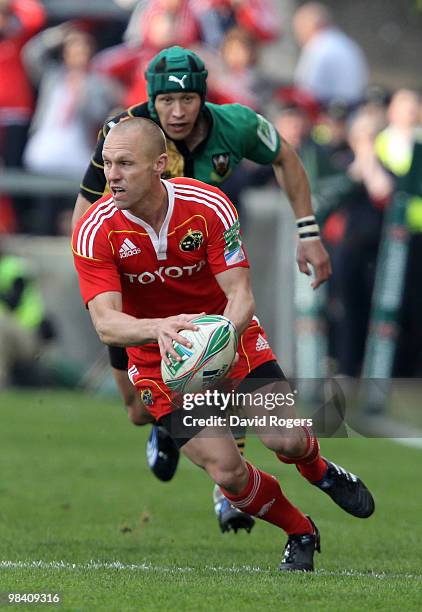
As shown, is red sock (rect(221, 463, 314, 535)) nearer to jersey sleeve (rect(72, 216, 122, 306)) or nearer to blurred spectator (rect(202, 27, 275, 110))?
jersey sleeve (rect(72, 216, 122, 306))

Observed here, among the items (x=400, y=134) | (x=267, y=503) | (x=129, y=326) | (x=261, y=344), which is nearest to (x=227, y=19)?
(x=400, y=134)

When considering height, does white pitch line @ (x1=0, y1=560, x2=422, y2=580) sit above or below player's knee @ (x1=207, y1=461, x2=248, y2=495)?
below

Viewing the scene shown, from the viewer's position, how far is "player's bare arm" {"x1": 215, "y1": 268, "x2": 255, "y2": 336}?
6957 mm

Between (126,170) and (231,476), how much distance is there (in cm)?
150

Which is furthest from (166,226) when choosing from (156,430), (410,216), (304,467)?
(410,216)

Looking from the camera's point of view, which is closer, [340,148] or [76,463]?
[76,463]

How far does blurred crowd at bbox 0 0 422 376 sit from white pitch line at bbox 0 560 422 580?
7.79 meters

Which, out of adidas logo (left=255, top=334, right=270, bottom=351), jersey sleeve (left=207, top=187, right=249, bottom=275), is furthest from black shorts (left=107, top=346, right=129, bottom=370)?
jersey sleeve (left=207, top=187, right=249, bottom=275)

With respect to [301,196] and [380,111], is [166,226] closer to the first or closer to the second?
[301,196]

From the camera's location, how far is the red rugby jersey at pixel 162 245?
22.9 ft

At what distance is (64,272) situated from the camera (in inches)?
645

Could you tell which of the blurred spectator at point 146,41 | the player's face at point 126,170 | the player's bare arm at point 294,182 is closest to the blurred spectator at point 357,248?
the blurred spectator at point 146,41

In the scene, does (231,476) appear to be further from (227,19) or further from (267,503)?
(227,19)

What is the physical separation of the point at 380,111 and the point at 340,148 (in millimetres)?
586
